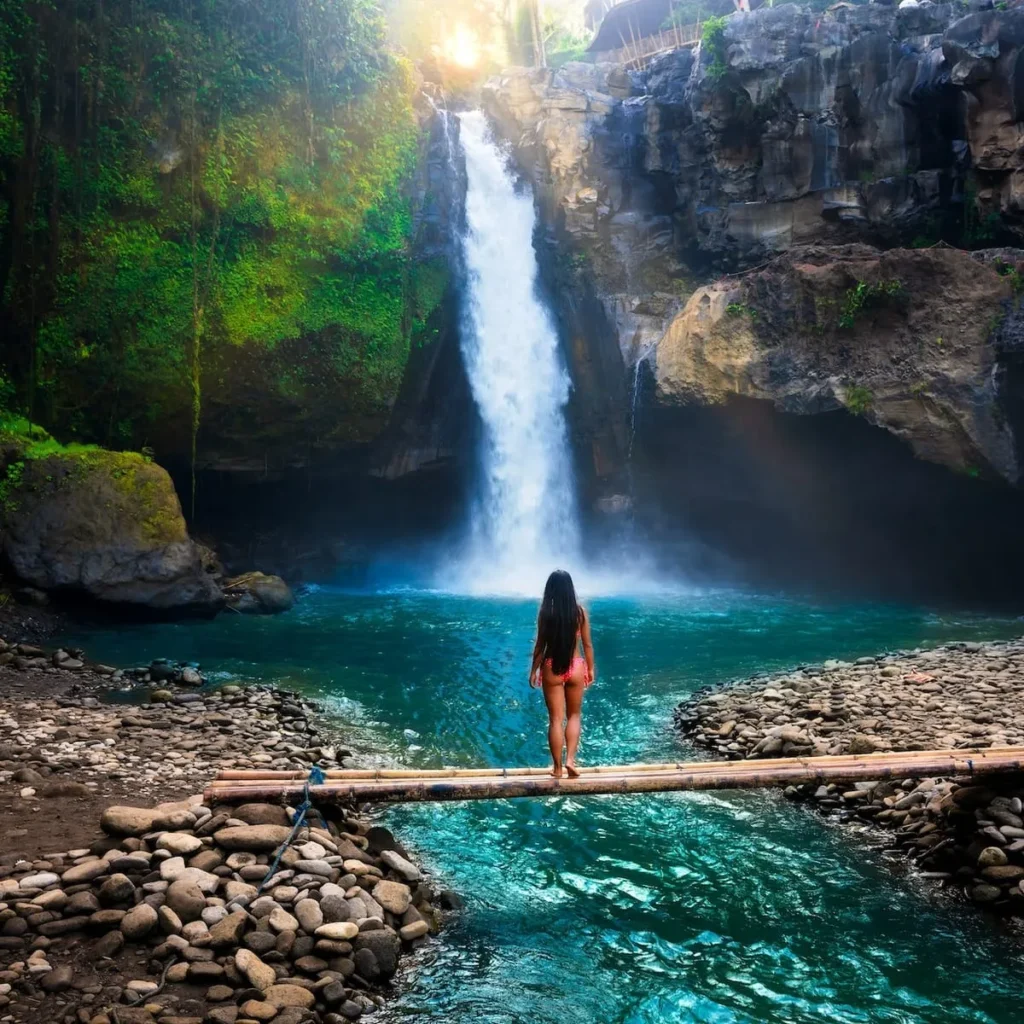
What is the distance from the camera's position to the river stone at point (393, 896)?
5.41m

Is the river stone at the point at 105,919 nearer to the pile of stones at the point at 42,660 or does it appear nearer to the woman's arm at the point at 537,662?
the woman's arm at the point at 537,662

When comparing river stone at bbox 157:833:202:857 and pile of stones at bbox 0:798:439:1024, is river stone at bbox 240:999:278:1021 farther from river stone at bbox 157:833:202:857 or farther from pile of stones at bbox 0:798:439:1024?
river stone at bbox 157:833:202:857

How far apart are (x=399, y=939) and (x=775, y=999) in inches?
88.7

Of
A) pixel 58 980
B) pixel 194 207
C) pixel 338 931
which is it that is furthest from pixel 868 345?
pixel 58 980

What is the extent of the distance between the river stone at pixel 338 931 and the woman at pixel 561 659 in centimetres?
169

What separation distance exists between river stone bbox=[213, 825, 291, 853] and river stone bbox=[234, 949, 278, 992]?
828mm

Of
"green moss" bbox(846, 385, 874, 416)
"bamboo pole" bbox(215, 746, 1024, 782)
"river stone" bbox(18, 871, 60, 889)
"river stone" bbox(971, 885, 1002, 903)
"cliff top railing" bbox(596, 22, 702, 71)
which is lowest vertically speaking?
"river stone" bbox(971, 885, 1002, 903)

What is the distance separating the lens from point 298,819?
559cm

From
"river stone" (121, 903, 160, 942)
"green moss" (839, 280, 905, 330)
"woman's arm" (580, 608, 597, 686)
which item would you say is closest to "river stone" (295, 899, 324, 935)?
"river stone" (121, 903, 160, 942)

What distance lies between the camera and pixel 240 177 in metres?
19.3

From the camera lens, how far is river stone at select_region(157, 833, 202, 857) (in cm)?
523

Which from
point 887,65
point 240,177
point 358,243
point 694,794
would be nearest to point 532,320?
point 358,243

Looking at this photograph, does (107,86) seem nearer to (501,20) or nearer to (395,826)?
(395,826)

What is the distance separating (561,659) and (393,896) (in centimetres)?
189
